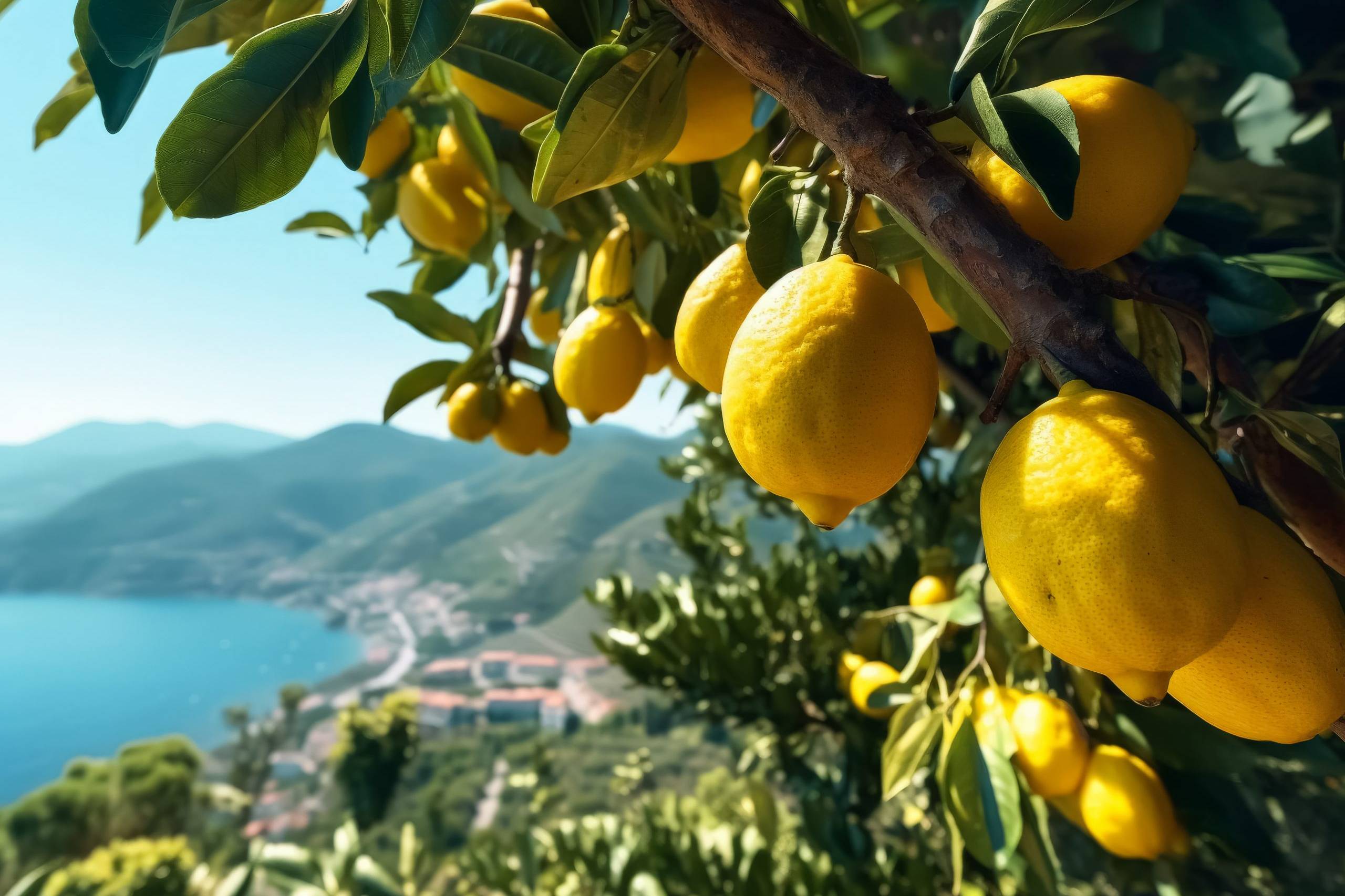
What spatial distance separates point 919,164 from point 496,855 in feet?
5.57

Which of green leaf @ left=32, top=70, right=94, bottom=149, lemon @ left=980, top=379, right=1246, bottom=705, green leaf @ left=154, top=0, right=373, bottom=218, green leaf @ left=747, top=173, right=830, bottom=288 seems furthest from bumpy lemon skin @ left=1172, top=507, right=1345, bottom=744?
green leaf @ left=32, top=70, right=94, bottom=149

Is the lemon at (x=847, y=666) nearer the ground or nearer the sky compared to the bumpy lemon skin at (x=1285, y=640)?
nearer the ground

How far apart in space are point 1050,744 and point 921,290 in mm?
366

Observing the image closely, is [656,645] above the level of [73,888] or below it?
above

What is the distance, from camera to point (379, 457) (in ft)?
17.2

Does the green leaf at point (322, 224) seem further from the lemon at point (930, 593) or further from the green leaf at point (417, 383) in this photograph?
the lemon at point (930, 593)

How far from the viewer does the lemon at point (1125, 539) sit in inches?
6.7

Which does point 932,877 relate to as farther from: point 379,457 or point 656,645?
point 379,457

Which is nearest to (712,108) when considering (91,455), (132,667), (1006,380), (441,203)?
(1006,380)

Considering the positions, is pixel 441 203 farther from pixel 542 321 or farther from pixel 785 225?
pixel 785 225

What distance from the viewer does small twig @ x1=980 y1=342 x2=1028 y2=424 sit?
19 cm

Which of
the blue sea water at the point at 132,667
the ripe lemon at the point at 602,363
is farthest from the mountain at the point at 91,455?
the ripe lemon at the point at 602,363

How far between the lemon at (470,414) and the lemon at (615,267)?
0.17m

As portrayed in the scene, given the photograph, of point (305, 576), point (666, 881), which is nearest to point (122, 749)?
point (305, 576)
